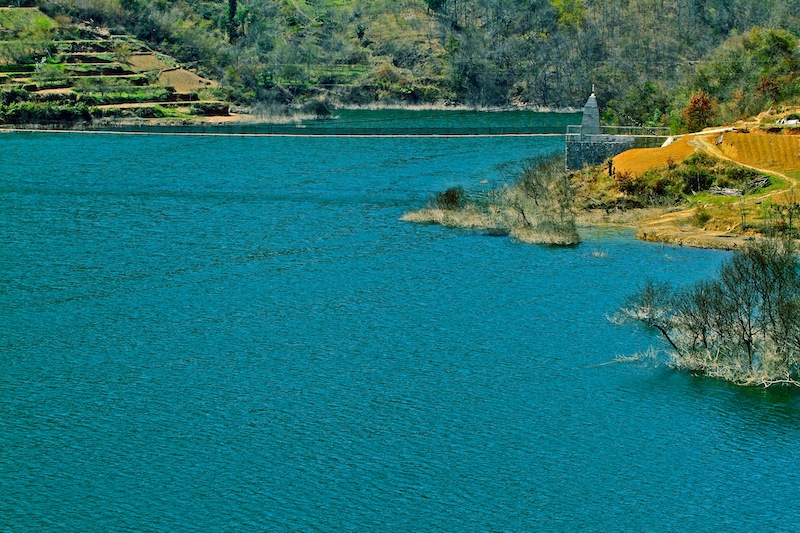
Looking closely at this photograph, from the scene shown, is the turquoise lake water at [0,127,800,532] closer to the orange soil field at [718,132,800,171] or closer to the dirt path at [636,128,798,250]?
the dirt path at [636,128,798,250]

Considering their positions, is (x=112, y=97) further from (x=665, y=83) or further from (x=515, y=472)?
(x=515, y=472)

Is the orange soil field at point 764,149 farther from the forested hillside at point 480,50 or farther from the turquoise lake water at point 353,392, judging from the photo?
the forested hillside at point 480,50

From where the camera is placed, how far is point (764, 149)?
70.6 m

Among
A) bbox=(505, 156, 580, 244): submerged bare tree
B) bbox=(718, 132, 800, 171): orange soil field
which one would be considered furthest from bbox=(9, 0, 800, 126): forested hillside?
bbox=(718, 132, 800, 171): orange soil field

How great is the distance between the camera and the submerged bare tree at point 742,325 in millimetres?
42281

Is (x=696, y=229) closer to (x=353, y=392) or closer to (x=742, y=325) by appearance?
(x=742, y=325)

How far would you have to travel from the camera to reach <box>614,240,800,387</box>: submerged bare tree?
42281mm

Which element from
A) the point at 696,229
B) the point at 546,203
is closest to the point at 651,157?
the point at 546,203

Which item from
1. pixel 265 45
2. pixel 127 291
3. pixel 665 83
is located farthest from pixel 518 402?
pixel 265 45

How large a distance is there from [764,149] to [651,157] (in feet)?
23.1

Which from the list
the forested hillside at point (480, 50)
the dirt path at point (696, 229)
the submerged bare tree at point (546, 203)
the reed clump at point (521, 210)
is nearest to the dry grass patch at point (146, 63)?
the forested hillside at point (480, 50)

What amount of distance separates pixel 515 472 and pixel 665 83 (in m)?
116

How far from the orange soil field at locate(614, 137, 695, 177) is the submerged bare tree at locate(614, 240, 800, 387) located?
25540mm

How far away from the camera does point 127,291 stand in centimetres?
5584
